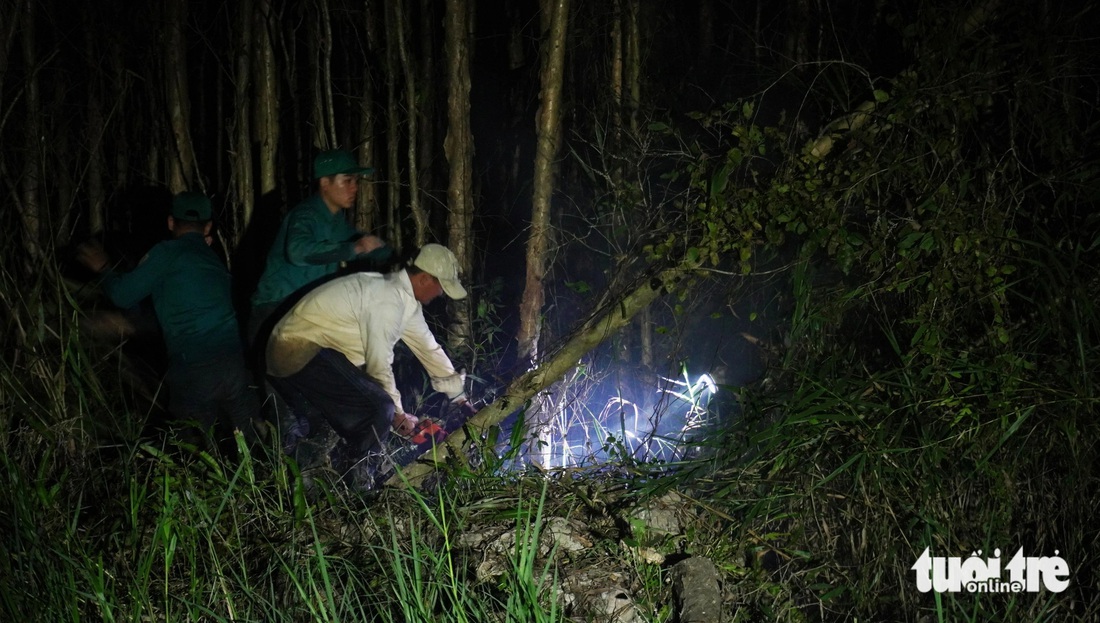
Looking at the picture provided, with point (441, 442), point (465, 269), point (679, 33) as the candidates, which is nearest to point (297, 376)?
point (441, 442)

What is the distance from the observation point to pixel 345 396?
4543mm

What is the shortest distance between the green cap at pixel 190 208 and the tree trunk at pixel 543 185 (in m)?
1.75

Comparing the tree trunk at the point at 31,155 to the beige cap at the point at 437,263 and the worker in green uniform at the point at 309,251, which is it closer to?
the worker in green uniform at the point at 309,251

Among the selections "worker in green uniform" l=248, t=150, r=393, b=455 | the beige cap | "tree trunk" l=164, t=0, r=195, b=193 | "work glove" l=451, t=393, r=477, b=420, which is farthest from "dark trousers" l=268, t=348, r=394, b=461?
"tree trunk" l=164, t=0, r=195, b=193

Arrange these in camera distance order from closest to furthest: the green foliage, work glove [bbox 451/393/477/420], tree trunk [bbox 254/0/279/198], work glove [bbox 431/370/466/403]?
the green foliage → work glove [bbox 431/370/466/403] → work glove [bbox 451/393/477/420] → tree trunk [bbox 254/0/279/198]

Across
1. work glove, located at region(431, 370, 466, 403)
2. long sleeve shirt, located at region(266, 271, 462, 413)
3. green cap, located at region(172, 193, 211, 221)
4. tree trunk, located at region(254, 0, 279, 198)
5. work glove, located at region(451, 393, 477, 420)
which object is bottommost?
work glove, located at region(451, 393, 477, 420)

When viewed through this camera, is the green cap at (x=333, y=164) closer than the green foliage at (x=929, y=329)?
No

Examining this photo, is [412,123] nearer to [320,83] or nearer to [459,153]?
[459,153]

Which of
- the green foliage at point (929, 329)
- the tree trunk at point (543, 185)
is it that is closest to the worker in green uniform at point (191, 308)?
the tree trunk at point (543, 185)

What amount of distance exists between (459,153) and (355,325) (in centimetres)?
122

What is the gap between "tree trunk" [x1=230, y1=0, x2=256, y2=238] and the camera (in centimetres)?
534

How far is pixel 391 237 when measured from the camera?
5641mm

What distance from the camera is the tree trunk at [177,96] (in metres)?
5.36

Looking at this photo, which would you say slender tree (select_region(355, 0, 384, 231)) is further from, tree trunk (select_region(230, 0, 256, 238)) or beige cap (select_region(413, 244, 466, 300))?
beige cap (select_region(413, 244, 466, 300))
